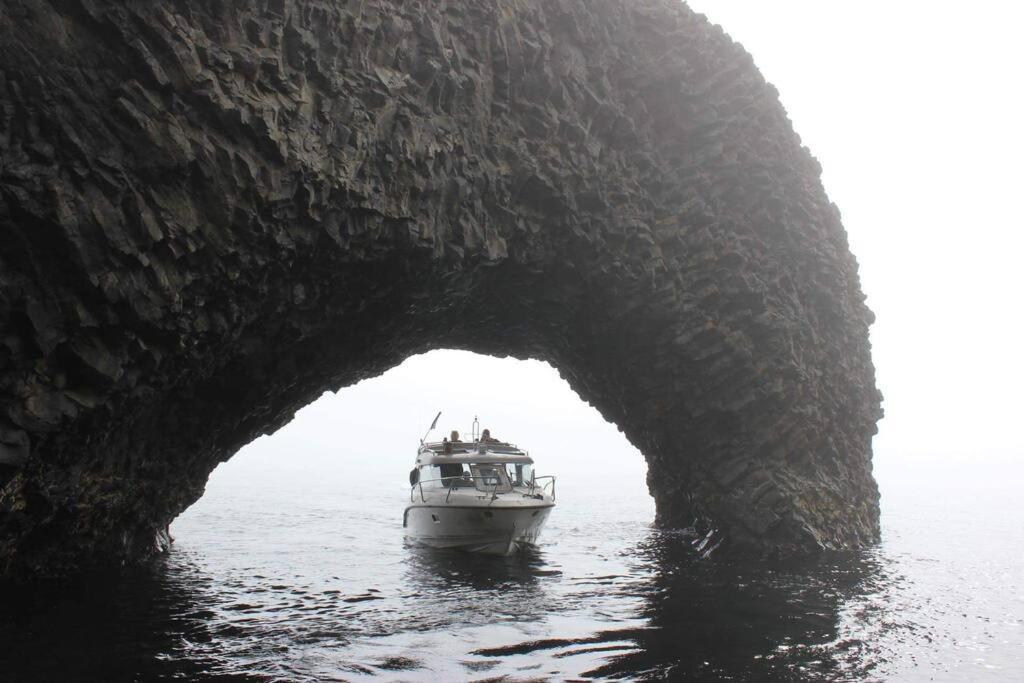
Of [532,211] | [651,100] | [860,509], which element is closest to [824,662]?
[532,211]

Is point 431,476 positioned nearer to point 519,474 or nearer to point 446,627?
point 519,474

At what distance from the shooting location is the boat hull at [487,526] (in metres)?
27.7

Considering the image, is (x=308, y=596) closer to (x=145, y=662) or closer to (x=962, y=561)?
(x=145, y=662)

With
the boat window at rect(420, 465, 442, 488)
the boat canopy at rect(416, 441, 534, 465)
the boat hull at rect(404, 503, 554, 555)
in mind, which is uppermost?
the boat canopy at rect(416, 441, 534, 465)

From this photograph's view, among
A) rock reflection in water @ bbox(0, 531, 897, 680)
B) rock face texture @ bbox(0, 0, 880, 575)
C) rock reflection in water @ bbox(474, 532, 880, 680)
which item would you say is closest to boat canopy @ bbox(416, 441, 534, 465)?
rock face texture @ bbox(0, 0, 880, 575)

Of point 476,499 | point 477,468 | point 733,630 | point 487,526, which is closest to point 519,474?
point 477,468

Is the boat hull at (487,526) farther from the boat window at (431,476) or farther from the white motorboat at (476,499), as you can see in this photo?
the boat window at (431,476)

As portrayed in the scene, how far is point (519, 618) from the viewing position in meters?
17.7

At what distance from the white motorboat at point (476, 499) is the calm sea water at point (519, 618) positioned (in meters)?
1.17

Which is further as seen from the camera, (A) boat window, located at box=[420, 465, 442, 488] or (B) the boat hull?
(A) boat window, located at box=[420, 465, 442, 488]

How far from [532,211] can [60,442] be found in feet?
49.2

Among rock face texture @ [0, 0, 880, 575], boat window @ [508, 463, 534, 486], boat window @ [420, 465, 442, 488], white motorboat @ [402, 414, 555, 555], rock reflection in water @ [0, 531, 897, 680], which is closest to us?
rock face texture @ [0, 0, 880, 575]

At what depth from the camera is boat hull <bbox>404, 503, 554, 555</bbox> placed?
27688 mm

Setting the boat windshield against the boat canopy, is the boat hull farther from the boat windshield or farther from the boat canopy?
the boat canopy
